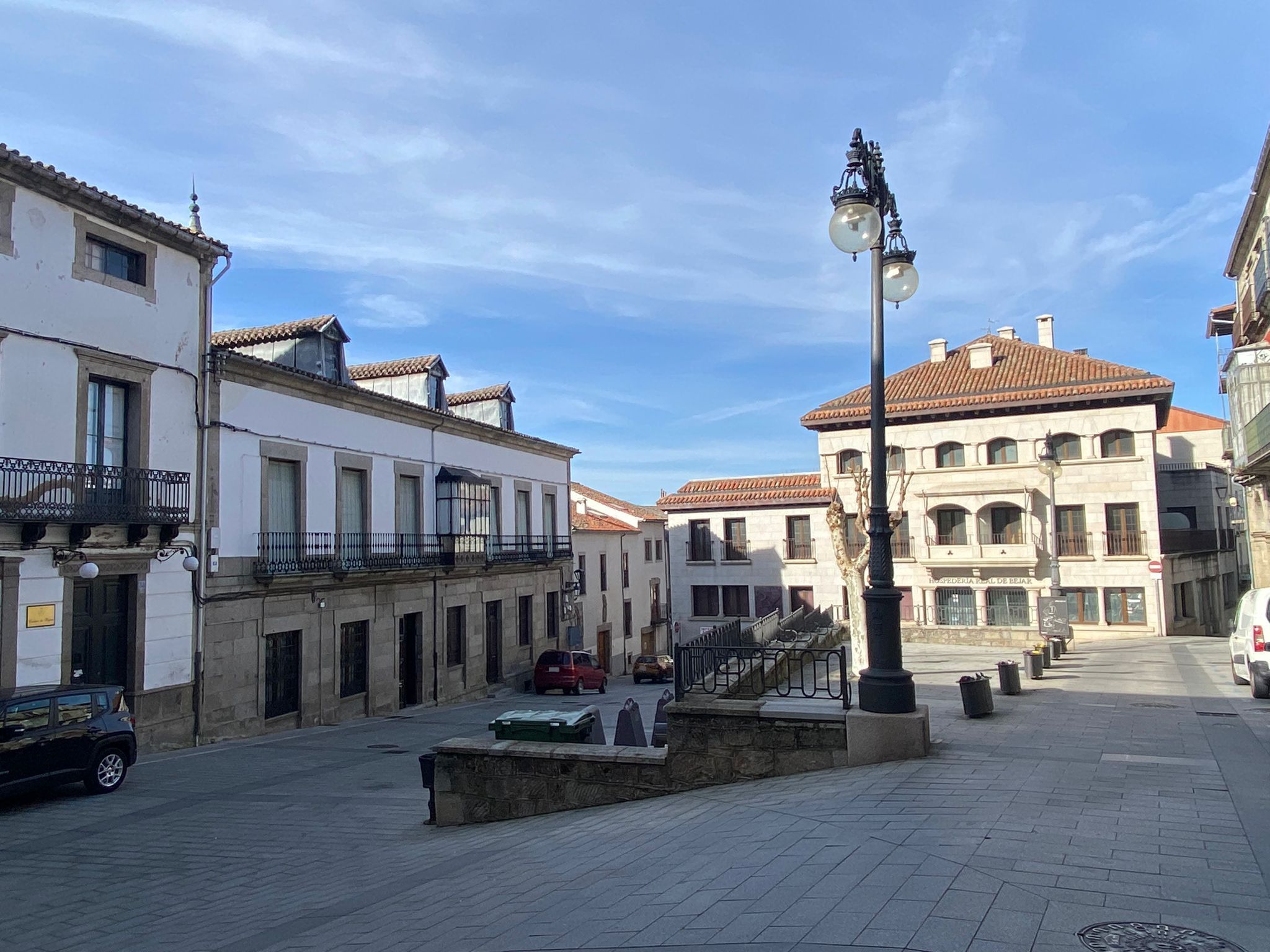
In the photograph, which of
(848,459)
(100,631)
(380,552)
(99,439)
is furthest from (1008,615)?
(99,439)

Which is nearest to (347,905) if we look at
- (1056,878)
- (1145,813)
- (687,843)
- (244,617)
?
(687,843)

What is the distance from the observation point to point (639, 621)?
46.6 m

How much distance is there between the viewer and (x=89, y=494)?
583 inches

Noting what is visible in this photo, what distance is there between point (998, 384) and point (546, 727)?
31.0 metres

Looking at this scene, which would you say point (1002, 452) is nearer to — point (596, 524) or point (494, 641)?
point (596, 524)

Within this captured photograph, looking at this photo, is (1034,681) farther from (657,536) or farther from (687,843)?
(657,536)

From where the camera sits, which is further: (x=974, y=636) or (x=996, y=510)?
(x=996, y=510)

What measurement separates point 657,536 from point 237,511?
33530 millimetres

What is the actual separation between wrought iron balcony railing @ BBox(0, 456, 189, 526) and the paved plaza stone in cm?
475

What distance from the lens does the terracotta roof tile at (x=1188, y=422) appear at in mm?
48000

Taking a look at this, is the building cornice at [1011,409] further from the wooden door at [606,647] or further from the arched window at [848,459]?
the wooden door at [606,647]

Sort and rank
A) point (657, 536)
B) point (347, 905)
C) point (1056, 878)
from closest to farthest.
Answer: point (1056, 878), point (347, 905), point (657, 536)

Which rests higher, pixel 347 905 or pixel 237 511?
pixel 237 511

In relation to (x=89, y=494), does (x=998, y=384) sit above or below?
above
